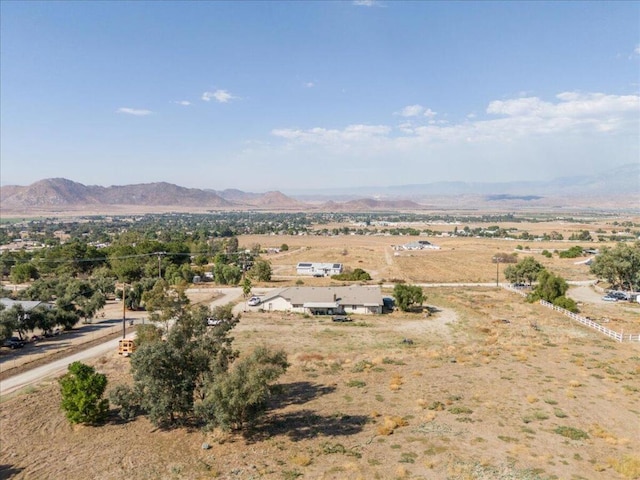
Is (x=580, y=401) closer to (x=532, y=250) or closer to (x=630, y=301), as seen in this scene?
(x=630, y=301)

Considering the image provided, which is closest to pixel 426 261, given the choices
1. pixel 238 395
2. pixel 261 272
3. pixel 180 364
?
pixel 261 272

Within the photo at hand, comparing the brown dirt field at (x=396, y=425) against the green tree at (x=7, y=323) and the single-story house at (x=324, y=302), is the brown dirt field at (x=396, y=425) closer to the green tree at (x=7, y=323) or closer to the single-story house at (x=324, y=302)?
the green tree at (x=7, y=323)

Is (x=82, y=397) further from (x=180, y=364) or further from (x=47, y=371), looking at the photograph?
(x=47, y=371)

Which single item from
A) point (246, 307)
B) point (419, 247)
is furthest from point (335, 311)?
point (419, 247)

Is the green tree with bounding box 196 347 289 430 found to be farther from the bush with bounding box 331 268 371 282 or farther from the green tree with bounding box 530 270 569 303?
the bush with bounding box 331 268 371 282

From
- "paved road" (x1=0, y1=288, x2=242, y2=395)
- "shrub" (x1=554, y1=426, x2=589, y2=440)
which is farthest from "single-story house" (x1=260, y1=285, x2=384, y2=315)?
"shrub" (x1=554, y1=426, x2=589, y2=440)

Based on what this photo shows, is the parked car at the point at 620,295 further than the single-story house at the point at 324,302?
Yes

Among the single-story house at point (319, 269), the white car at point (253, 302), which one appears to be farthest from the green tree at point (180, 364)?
the single-story house at point (319, 269)

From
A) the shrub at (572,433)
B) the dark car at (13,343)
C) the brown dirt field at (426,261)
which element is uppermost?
the shrub at (572,433)
